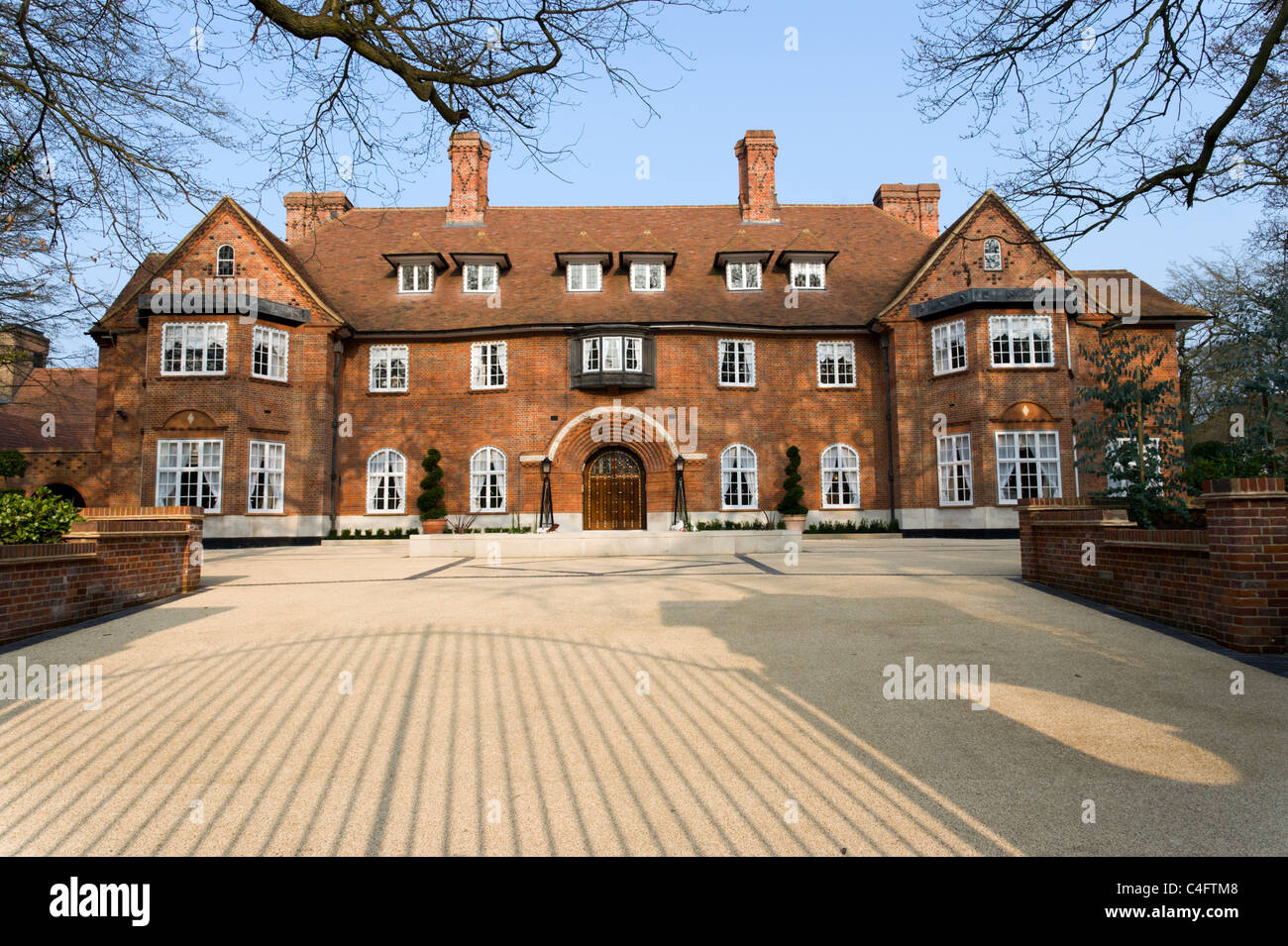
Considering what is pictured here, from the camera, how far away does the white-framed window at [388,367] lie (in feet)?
82.4

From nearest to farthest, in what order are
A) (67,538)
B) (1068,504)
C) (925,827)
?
(925,827)
(67,538)
(1068,504)

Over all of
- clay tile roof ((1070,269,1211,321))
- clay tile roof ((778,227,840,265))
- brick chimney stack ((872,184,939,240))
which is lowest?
clay tile roof ((1070,269,1211,321))

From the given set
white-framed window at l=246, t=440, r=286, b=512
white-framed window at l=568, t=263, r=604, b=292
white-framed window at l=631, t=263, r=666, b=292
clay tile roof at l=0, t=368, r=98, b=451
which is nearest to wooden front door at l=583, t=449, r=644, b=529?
white-framed window at l=631, t=263, r=666, b=292

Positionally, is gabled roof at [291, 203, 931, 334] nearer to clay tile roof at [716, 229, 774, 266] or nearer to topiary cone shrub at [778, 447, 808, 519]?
clay tile roof at [716, 229, 774, 266]

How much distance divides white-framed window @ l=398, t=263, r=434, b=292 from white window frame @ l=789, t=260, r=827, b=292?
13555 millimetres

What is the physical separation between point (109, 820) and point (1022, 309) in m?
25.4

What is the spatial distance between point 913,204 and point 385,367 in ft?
76.2

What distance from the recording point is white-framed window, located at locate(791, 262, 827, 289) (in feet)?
85.9

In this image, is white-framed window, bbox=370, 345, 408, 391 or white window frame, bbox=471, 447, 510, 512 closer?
white window frame, bbox=471, 447, 510, 512

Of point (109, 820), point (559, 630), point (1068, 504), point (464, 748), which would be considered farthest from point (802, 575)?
point (109, 820)

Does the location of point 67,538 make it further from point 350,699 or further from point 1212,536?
point 1212,536

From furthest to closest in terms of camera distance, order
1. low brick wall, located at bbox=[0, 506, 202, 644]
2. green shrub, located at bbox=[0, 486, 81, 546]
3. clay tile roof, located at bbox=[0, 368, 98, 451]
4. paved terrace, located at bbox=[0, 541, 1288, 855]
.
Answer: clay tile roof, located at bbox=[0, 368, 98, 451] < green shrub, located at bbox=[0, 486, 81, 546] < low brick wall, located at bbox=[0, 506, 202, 644] < paved terrace, located at bbox=[0, 541, 1288, 855]

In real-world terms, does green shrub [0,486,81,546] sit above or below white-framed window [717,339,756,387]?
below

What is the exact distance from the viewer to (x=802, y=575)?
38.3ft
